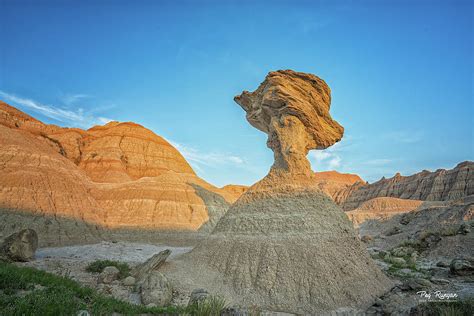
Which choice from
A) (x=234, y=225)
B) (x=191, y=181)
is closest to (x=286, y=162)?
(x=234, y=225)

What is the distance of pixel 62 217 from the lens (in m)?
26.9

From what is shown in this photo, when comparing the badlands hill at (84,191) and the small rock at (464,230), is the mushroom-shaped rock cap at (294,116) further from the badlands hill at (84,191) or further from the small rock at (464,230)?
the badlands hill at (84,191)

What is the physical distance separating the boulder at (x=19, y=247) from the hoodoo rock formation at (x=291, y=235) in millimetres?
7772

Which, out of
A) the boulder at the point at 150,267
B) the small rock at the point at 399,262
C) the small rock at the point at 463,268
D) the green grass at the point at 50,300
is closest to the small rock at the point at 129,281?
the boulder at the point at 150,267

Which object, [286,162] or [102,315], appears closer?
[102,315]

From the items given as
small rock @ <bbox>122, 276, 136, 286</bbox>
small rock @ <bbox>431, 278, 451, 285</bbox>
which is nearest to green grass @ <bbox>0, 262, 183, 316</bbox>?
small rock @ <bbox>122, 276, 136, 286</bbox>

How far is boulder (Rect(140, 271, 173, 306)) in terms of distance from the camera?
9.47 m

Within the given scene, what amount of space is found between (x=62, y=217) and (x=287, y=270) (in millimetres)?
23761

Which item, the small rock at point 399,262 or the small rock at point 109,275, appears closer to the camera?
the small rock at point 109,275

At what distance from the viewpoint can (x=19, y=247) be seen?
552 inches

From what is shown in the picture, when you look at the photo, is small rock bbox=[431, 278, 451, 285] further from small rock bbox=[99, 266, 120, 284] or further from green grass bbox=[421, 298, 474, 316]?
small rock bbox=[99, 266, 120, 284]

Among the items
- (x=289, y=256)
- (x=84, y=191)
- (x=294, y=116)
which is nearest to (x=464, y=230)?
(x=294, y=116)

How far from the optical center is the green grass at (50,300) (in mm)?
5102

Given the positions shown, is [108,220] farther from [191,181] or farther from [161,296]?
[161,296]
